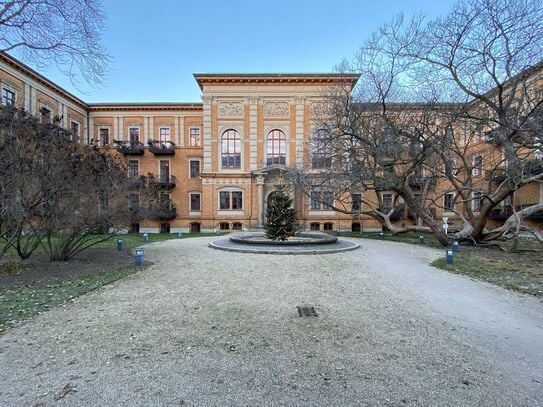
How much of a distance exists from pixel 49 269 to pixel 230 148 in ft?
66.0

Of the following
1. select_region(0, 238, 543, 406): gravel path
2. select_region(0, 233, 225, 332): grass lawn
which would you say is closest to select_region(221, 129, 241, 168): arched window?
select_region(0, 233, 225, 332): grass lawn

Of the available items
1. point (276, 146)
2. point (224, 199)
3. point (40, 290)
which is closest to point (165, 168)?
point (224, 199)

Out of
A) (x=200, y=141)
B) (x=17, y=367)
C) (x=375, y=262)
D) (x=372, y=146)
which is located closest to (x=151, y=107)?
(x=200, y=141)

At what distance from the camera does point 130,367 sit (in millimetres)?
3158

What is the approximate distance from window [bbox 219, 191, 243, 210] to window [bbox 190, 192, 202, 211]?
3.98 m

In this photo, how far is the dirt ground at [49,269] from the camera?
6.99 m

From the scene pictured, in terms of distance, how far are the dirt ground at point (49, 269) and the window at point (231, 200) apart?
15.8 meters

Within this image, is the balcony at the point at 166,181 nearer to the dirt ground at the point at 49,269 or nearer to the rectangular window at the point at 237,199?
the rectangular window at the point at 237,199

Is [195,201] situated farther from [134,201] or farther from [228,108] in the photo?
[134,201]

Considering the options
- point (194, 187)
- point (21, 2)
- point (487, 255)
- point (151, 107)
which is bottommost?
point (487, 255)

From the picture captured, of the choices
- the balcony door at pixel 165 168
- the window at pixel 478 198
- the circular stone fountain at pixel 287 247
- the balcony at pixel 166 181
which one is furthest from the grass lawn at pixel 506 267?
the balcony door at pixel 165 168

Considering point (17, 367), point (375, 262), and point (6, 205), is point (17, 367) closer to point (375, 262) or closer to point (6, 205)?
point (6, 205)

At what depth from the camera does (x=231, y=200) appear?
26.7m

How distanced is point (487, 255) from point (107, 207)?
1524 cm
